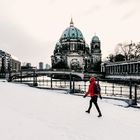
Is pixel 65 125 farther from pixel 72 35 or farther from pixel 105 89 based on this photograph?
pixel 72 35

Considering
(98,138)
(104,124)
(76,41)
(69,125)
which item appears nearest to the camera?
(98,138)

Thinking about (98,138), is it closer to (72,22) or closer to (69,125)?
(69,125)

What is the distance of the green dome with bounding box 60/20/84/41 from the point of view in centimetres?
16188

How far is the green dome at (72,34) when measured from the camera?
16188 cm

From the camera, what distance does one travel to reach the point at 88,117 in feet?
39.1

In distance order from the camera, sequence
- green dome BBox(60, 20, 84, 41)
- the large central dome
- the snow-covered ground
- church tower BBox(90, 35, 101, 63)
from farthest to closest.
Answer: church tower BBox(90, 35, 101, 63) < green dome BBox(60, 20, 84, 41) < the large central dome < the snow-covered ground

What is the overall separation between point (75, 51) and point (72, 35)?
10773mm

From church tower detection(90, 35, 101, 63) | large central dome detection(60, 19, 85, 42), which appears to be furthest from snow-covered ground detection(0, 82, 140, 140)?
church tower detection(90, 35, 101, 63)

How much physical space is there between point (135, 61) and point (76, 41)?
82.7 metres

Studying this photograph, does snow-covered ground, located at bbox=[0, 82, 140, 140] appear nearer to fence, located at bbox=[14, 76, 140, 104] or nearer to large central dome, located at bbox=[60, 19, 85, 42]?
fence, located at bbox=[14, 76, 140, 104]

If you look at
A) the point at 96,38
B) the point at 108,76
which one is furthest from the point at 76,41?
the point at 108,76

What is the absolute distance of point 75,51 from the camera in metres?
156

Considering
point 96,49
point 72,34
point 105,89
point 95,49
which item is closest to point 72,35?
point 72,34

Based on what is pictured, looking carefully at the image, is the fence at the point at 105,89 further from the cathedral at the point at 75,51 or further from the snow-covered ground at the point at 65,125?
the cathedral at the point at 75,51
